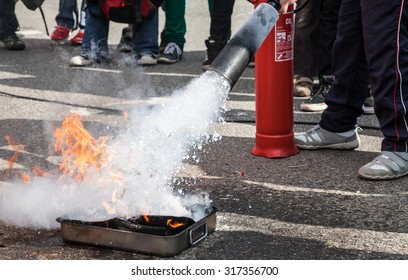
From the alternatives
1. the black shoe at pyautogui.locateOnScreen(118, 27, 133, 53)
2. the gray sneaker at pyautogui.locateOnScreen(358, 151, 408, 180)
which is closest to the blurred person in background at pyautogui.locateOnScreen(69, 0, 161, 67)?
the black shoe at pyautogui.locateOnScreen(118, 27, 133, 53)

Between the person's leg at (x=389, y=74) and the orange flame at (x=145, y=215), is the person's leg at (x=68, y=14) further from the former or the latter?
the orange flame at (x=145, y=215)

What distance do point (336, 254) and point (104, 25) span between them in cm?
509

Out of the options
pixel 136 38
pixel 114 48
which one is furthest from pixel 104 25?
pixel 114 48

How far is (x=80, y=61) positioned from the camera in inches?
322

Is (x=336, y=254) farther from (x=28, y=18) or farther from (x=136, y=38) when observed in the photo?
(x=28, y=18)

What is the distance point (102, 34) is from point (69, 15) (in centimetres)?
114

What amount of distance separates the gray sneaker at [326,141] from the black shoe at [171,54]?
3.20 metres

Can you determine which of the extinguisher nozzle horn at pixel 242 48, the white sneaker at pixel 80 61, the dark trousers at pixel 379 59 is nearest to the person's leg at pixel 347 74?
the dark trousers at pixel 379 59

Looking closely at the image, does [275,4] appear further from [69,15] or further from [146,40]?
[69,15]

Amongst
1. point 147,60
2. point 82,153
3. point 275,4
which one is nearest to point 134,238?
point 82,153

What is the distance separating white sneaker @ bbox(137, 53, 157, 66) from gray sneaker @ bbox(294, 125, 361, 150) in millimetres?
3126

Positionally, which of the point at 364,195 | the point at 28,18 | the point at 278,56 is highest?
the point at 278,56

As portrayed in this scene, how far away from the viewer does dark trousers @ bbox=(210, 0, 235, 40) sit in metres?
7.77

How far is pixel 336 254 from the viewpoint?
365 cm
